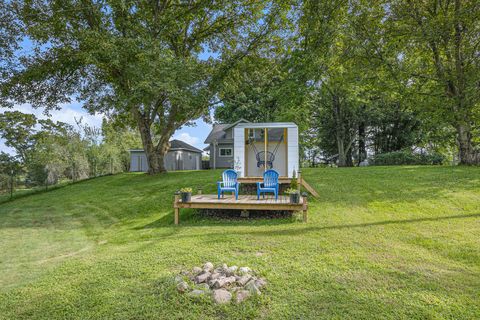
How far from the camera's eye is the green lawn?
2.78m

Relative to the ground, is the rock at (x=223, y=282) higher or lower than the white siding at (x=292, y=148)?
lower

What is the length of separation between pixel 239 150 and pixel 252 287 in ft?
21.3

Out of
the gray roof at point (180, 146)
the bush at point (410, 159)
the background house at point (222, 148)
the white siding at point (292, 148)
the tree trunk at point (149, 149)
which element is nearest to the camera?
the white siding at point (292, 148)

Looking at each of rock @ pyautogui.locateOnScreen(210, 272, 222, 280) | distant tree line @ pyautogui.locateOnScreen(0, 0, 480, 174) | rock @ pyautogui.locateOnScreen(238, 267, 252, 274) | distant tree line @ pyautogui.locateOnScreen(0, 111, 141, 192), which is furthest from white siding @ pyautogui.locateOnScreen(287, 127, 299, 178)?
distant tree line @ pyautogui.locateOnScreen(0, 111, 141, 192)

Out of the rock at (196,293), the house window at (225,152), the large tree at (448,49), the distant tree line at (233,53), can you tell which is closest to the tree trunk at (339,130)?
the distant tree line at (233,53)

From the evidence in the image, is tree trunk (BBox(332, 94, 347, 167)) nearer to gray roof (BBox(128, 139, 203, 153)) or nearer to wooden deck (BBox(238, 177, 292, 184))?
gray roof (BBox(128, 139, 203, 153))

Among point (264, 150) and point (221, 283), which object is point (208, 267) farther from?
point (264, 150)

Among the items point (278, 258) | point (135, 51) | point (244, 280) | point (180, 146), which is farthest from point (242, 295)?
point (180, 146)

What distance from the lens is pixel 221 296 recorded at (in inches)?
113

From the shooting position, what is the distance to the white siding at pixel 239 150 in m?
9.20

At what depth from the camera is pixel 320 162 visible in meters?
28.6

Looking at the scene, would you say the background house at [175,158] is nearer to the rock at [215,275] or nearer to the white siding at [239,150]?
the white siding at [239,150]

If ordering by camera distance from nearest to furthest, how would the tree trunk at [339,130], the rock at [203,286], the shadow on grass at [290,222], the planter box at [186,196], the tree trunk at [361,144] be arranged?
1. the rock at [203,286]
2. the shadow on grass at [290,222]
3. the planter box at [186,196]
4. the tree trunk at [339,130]
5. the tree trunk at [361,144]

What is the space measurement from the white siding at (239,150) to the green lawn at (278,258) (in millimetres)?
2858
